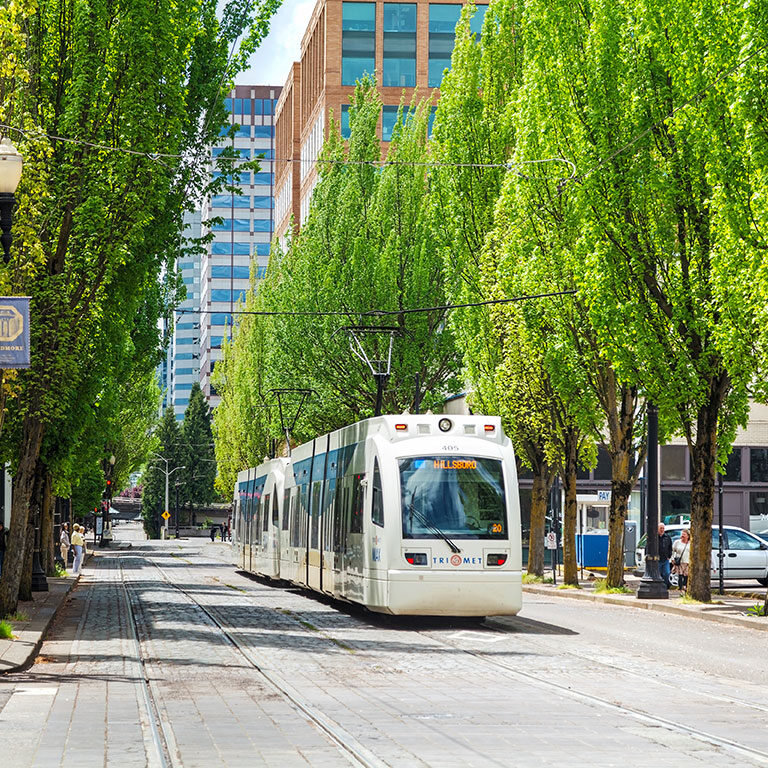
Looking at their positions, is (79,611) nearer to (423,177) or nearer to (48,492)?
(48,492)

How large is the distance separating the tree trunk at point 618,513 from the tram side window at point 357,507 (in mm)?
11974

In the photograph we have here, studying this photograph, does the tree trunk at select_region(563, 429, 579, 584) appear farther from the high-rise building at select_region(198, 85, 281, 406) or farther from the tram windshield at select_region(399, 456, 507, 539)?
the high-rise building at select_region(198, 85, 281, 406)

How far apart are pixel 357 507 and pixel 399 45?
6127cm

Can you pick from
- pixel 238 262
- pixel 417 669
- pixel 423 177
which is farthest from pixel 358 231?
pixel 238 262

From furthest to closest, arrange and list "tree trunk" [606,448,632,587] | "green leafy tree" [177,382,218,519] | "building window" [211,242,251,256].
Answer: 1. "building window" [211,242,251,256]
2. "green leafy tree" [177,382,218,519]
3. "tree trunk" [606,448,632,587]

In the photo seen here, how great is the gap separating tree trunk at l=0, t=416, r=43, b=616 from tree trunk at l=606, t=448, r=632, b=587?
15404mm

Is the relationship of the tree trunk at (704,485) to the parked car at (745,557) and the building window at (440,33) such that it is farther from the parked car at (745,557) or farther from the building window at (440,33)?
the building window at (440,33)

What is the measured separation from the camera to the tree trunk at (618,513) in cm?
3381

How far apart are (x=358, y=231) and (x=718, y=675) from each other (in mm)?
35519

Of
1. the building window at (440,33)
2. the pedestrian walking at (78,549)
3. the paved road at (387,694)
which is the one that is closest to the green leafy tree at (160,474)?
the building window at (440,33)

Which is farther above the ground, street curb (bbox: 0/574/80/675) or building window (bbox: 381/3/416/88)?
building window (bbox: 381/3/416/88)

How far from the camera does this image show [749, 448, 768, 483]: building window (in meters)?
57.1

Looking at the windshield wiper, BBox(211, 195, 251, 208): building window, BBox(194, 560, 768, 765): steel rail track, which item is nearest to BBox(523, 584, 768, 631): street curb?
the windshield wiper

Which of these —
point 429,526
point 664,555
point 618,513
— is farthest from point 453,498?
point 664,555
